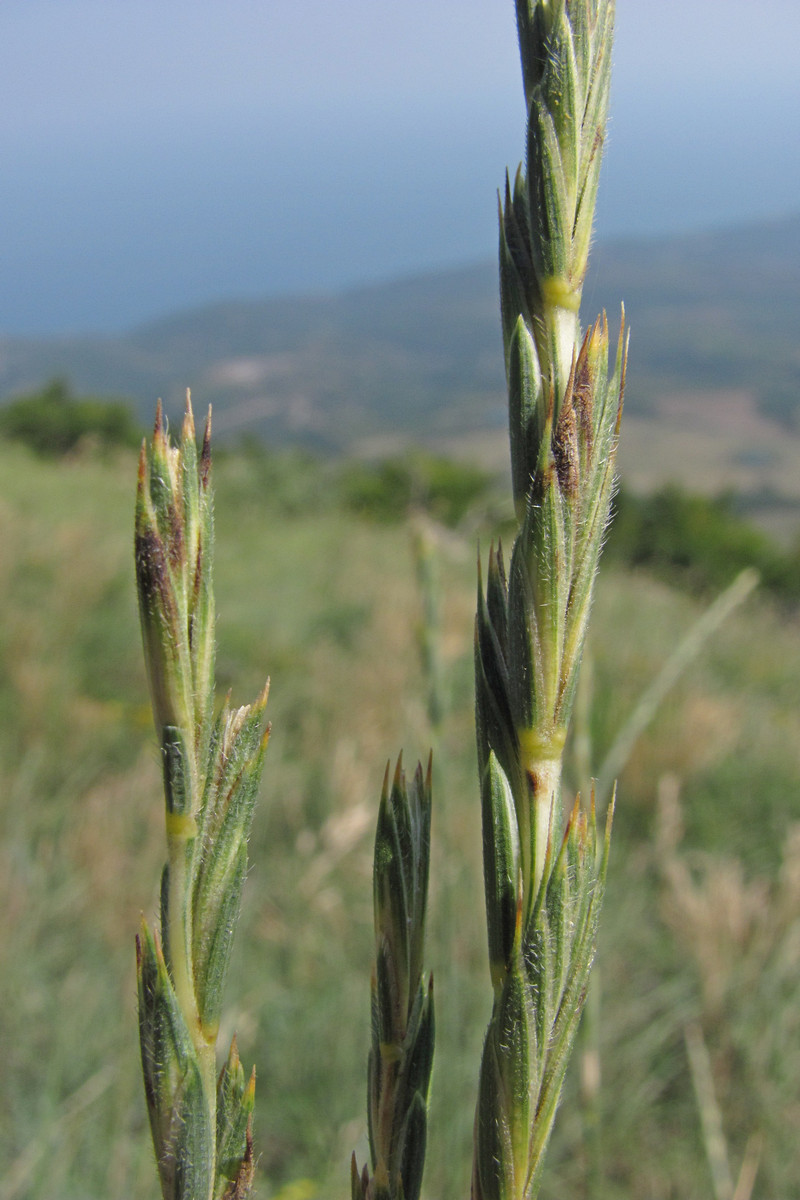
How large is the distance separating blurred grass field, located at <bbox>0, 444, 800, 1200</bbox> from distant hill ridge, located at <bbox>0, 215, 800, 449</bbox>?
1856 inches

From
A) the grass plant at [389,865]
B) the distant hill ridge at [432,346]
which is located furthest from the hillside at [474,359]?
the grass plant at [389,865]

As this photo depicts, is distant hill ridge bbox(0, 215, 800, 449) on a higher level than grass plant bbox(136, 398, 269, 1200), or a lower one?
lower

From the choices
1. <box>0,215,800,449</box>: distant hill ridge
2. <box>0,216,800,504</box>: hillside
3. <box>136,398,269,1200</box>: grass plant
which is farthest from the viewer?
<box>0,215,800,449</box>: distant hill ridge

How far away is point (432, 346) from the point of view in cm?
8181

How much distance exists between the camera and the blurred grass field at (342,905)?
192 cm

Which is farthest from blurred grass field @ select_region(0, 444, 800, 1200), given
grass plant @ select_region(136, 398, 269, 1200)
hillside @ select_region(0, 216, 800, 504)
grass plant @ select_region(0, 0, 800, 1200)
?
hillside @ select_region(0, 216, 800, 504)

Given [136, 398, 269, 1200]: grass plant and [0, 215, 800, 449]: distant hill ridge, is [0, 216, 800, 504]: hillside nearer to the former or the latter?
[0, 215, 800, 449]: distant hill ridge

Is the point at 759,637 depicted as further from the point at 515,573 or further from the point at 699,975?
the point at 515,573

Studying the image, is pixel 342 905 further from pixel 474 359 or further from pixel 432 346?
pixel 432 346

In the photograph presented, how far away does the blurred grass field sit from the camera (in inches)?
75.8

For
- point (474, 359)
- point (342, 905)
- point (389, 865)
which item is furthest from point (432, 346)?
point (389, 865)

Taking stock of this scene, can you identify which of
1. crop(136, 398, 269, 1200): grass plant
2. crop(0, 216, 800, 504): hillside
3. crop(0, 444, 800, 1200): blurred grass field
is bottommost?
crop(0, 216, 800, 504): hillside

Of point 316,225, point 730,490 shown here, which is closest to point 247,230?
point 316,225

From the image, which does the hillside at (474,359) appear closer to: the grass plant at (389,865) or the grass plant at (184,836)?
the grass plant at (389,865)
